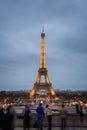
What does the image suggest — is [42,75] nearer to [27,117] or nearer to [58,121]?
[58,121]

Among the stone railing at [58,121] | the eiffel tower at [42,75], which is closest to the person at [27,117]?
the stone railing at [58,121]

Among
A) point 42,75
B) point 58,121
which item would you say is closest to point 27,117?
point 58,121

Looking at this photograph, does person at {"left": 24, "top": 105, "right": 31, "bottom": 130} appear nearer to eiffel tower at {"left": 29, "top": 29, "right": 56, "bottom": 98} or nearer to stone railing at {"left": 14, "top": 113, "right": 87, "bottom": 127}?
stone railing at {"left": 14, "top": 113, "right": 87, "bottom": 127}

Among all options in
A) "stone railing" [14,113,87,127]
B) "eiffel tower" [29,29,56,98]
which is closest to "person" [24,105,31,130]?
"stone railing" [14,113,87,127]

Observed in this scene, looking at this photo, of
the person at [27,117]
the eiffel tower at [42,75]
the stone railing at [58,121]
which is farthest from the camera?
the eiffel tower at [42,75]

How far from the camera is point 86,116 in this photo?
26812 millimetres

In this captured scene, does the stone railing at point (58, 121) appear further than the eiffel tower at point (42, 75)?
No

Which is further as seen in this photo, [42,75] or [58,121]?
[42,75]

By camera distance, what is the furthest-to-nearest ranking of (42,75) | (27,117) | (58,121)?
(42,75)
(58,121)
(27,117)

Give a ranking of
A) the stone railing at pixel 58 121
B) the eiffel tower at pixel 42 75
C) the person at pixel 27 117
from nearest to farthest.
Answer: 1. the person at pixel 27 117
2. the stone railing at pixel 58 121
3. the eiffel tower at pixel 42 75

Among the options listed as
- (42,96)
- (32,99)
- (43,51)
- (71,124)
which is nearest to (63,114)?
(71,124)

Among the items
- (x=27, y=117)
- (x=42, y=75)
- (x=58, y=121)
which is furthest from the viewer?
(x=42, y=75)

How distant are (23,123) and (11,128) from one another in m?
2.80

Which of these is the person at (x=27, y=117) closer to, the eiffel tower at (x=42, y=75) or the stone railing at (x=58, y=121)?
the stone railing at (x=58, y=121)
